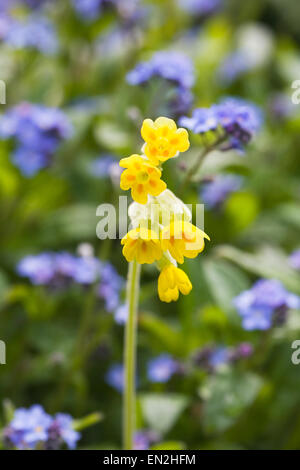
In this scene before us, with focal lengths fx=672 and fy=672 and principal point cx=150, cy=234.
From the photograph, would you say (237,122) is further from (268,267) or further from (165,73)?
(268,267)

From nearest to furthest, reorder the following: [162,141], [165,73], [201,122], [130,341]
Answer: [162,141], [130,341], [201,122], [165,73]

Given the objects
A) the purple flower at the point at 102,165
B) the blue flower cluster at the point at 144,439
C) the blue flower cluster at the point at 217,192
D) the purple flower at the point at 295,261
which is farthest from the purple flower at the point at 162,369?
the purple flower at the point at 102,165

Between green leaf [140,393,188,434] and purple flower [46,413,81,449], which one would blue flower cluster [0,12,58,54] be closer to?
green leaf [140,393,188,434]

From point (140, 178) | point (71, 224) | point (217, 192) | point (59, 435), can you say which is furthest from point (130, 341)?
point (217, 192)

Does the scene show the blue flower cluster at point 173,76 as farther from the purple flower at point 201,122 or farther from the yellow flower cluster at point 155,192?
the yellow flower cluster at point 155,192

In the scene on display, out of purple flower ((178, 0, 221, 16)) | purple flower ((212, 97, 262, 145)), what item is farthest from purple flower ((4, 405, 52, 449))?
purple flower ((178, 0, 221, 16))
